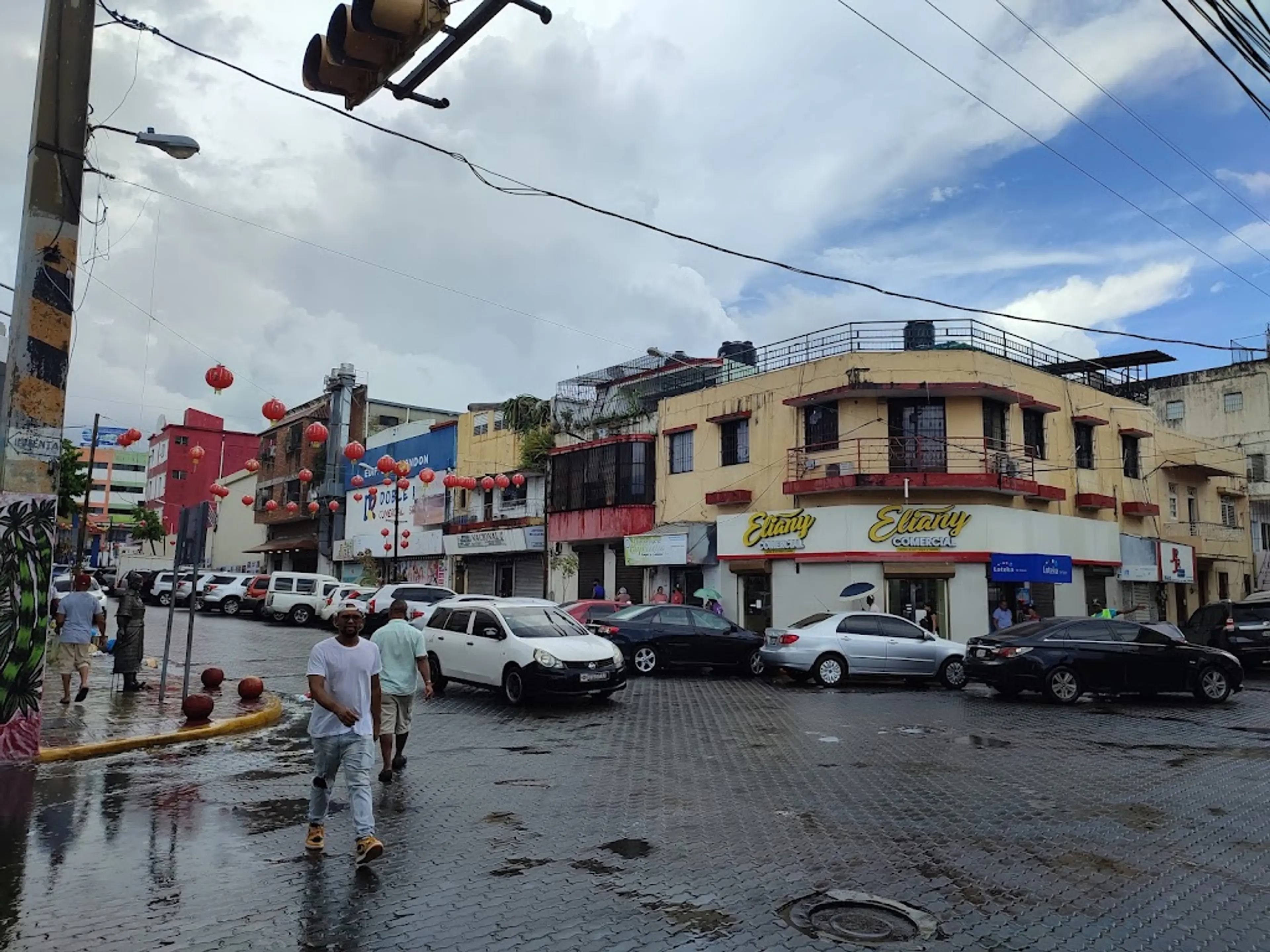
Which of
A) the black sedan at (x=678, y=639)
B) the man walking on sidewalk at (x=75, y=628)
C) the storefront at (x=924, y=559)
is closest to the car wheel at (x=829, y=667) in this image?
the black sedan at (x=678, y=639)

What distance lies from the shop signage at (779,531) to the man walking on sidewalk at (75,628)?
17654 millimetres

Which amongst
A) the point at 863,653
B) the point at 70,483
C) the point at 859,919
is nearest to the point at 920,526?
the point at 863,653

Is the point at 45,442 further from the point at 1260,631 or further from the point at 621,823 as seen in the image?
the point at 1260,631

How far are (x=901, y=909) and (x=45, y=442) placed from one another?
351 inches

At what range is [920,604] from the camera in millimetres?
24969

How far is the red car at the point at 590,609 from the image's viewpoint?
67.7 ft

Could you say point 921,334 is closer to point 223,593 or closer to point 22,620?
point 22,620

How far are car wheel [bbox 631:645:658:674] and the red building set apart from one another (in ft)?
224

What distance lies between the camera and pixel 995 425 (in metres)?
25.9

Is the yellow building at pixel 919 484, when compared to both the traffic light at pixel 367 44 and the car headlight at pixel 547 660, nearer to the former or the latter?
the car headlight at pixel 547 660

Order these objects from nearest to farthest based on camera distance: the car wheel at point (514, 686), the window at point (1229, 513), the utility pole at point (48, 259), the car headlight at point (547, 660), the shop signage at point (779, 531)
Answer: the utility pole at point (48, 259), the car headlight at point (547, 660), the car wheel at point (514, 686), the shop signage at point (779, 531), the window at point (1229, 513)

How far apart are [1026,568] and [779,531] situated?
258 inches

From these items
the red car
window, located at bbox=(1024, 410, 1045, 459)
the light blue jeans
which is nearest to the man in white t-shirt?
the light blue jeans

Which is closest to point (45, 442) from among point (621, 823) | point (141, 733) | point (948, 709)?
point (141, 733)
